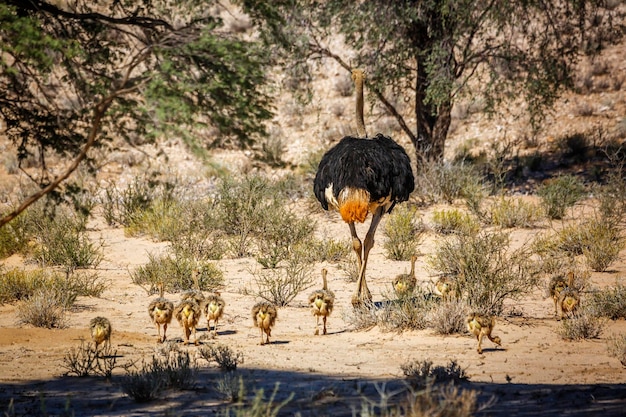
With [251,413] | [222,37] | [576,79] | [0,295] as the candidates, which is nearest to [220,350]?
[251,413]

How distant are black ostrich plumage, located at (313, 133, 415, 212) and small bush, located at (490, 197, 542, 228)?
6.41 metres

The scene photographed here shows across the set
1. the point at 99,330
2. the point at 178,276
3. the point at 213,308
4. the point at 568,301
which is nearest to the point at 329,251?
the point at 178,276

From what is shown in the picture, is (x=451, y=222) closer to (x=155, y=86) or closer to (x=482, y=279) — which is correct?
(x=482, y=279)

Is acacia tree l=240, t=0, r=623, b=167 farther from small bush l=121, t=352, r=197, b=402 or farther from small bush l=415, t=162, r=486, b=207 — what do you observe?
small bush l=121, t=352, r=197, b=402

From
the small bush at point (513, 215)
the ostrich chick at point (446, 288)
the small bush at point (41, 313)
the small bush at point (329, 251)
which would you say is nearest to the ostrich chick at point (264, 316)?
the ostrich chick at point (446, 288)

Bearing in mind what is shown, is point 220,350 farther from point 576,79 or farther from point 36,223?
point 576,79

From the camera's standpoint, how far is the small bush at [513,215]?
17953 millimetres

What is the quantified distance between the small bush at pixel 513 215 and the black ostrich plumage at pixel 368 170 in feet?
21.0

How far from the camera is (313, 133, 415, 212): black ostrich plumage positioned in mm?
11125

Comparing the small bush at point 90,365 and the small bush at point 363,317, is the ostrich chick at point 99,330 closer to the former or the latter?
the small bush at point 90,365

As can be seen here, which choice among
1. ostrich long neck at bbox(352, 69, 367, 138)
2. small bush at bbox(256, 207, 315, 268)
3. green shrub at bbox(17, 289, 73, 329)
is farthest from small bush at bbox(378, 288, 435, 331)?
small bush at bbox(256, 207, 315, 268)

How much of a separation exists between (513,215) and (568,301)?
7.33 m

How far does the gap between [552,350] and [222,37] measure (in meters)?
5.19

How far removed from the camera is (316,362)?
9078 mm
